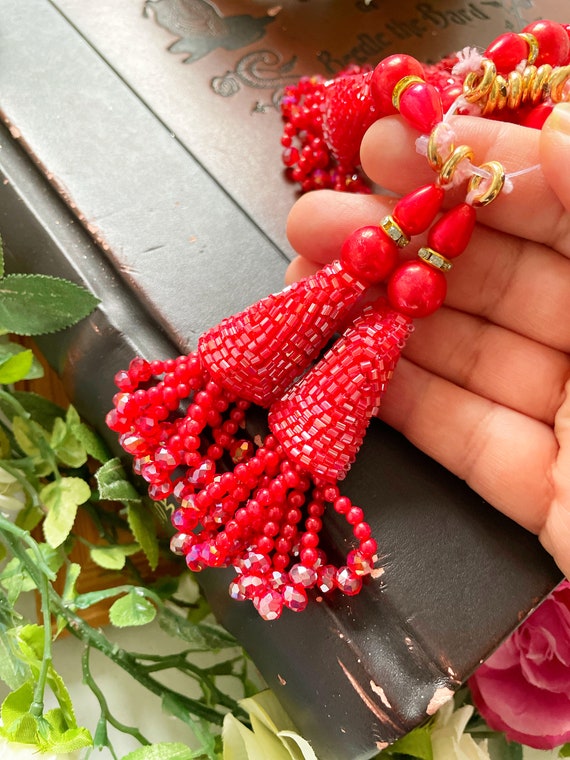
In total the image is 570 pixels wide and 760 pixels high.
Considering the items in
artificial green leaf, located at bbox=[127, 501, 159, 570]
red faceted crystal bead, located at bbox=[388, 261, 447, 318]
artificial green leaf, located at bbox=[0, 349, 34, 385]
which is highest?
→ red faceted crystal bead, located at bbox=[388, 261, 447, 318]

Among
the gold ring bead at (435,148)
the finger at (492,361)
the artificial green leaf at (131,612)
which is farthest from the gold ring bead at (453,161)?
the artificial green leaf at (131,612)

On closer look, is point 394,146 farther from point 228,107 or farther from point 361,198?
point 228,107

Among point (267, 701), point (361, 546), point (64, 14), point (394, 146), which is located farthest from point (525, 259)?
point (64, 14)

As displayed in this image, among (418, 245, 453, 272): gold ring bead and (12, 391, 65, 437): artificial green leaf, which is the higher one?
(418, 245, 453, 272): gold ring bead

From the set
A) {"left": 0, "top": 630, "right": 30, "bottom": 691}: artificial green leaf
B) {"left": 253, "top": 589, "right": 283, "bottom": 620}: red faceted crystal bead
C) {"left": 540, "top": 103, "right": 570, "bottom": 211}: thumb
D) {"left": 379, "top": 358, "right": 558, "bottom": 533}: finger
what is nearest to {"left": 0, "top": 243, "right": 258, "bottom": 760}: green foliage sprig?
{"left": 0, "top": 630, "right": 30, "bottom": 691}: artificial green leaf

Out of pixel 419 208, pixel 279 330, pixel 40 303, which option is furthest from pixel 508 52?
pixel 40 303

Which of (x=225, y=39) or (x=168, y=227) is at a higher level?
(x=225, y=39)

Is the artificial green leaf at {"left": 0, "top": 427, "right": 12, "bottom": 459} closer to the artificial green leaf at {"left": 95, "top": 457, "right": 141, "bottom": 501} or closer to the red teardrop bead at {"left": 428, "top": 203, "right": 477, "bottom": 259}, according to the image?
the artificial green leaf at {"left": 95, "top": 457, "right": 141, "bottom": 501}
